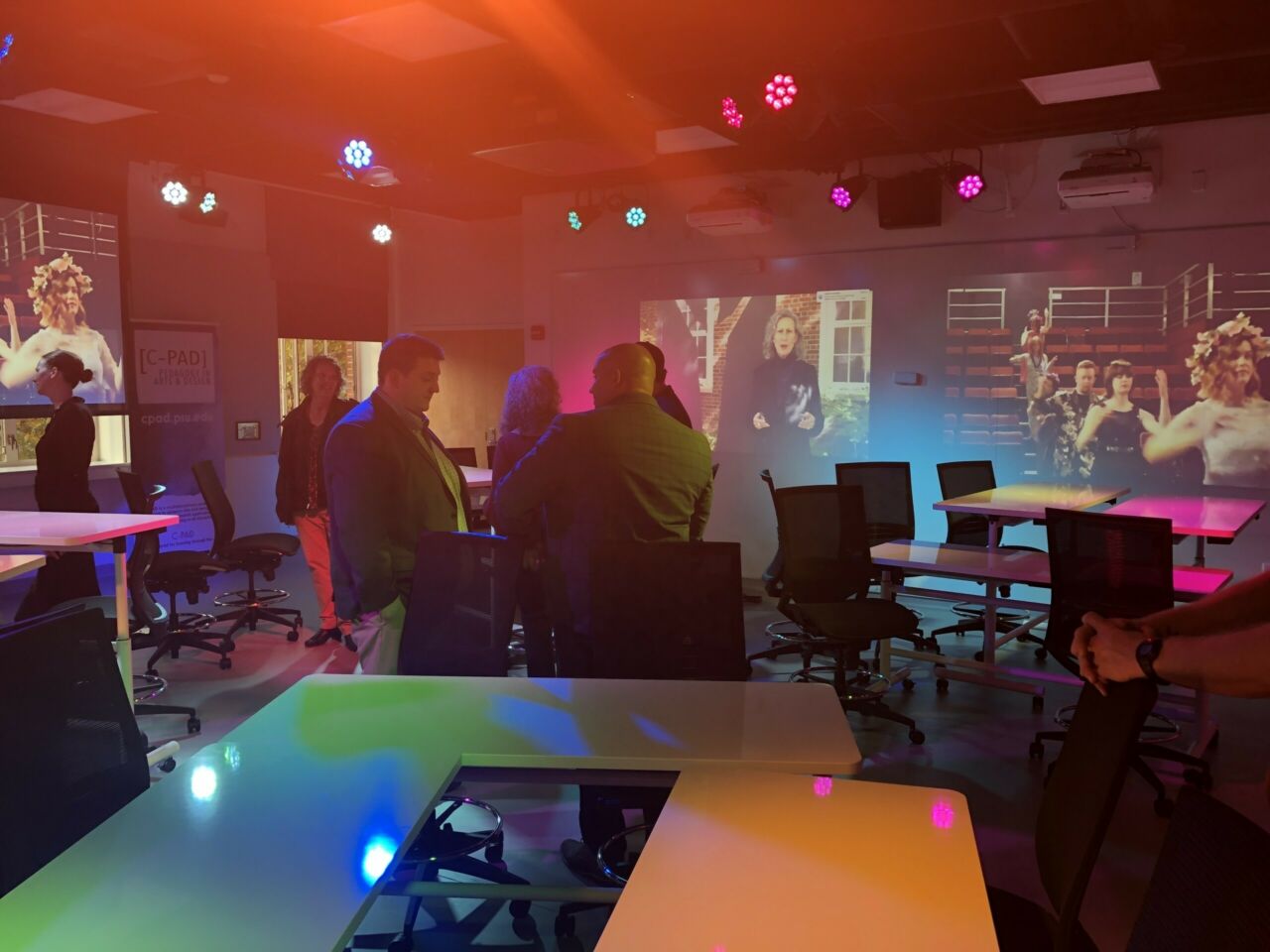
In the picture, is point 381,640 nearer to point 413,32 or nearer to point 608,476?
point 608,476

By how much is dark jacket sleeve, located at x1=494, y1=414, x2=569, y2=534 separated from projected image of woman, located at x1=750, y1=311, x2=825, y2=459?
5.13 meters

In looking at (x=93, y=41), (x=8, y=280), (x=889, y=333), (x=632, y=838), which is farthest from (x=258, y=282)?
(x=632, y=838)

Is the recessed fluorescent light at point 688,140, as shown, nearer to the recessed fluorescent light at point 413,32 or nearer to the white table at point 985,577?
the recessed fluorescent light at point 413,32

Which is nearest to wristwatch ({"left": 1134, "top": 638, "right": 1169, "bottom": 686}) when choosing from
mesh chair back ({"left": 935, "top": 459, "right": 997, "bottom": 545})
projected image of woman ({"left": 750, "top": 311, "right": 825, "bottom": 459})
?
mesh chair back ({"left": 935, "top": 459, "right": 997, "bottom": 545})

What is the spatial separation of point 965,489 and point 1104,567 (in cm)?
265

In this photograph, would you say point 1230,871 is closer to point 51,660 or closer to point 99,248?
point 51,660

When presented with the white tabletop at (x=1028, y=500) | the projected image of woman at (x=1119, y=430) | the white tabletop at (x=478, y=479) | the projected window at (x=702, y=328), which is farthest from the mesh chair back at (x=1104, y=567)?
the projected window at (x=702, y=328)

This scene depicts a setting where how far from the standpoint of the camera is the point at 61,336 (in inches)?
283

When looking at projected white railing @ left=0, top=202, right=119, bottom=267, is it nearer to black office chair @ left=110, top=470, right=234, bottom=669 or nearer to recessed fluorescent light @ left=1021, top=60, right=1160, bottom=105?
black office chair @ left=110, top=470, right=234, bottom=669

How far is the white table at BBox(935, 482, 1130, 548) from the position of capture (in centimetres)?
513

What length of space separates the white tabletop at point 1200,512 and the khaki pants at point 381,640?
10.9ft

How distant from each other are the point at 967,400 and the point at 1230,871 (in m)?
6.43

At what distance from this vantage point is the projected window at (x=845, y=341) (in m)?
7.67

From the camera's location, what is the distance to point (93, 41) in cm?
537
